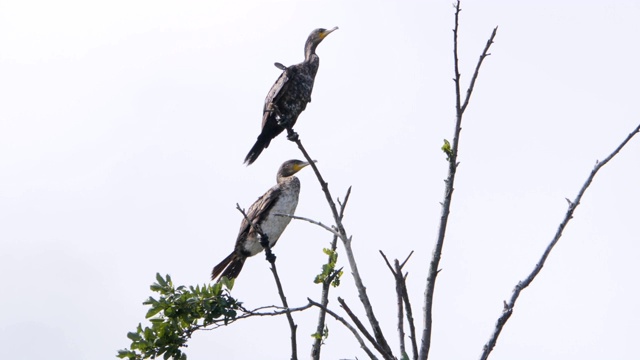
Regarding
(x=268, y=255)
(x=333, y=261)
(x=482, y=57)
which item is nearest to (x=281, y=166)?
(x=268, y=255)

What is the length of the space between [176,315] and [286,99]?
4.33 metres

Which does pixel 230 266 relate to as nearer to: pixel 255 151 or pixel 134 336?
pixel 255 151

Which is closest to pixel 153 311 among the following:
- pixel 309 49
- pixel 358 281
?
pixel 358 281

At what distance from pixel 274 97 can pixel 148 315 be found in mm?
4309

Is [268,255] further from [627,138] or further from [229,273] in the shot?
[627,138]

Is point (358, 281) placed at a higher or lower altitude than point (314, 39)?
lower

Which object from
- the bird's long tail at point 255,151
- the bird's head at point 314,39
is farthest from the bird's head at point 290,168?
the bird's head at point 314,39

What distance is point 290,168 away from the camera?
10.5m

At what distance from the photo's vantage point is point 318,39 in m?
11.1

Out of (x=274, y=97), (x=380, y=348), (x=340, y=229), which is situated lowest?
(x=380, y=348)

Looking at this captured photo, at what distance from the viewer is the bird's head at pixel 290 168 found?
412 inches

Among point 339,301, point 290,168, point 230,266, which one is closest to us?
point 339,301

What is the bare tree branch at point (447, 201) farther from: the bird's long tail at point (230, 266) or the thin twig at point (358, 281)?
the bird's long tail at point (230, 266)

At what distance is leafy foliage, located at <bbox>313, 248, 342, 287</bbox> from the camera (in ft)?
18.5
